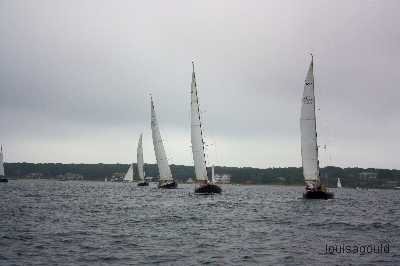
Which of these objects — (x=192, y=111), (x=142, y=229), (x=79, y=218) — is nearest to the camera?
(x=142, y=229)

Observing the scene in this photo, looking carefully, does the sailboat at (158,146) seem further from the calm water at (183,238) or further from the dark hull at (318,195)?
the calm water at (183,238)

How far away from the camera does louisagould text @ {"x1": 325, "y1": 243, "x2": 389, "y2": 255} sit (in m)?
24.4

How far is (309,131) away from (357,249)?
37.9 m

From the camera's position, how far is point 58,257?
893 inches

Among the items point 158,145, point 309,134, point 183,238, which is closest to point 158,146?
point 158,145

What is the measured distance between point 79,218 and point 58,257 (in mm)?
15522

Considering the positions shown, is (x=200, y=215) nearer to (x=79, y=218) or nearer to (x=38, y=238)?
(x=79, y=218)

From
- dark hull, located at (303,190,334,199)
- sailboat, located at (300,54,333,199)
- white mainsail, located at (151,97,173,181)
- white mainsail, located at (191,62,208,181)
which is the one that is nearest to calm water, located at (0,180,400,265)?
dark hull, located at (303,190,334,199)

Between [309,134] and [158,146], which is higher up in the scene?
[158,146]

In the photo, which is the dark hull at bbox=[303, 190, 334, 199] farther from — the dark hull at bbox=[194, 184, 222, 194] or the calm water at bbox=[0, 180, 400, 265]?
the calm water at bbox=[0, 180, 400, 265]

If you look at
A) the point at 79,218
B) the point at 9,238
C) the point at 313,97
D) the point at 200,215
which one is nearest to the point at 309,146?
the point at 313,97

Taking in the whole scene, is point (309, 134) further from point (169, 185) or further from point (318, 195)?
point (169, 185)

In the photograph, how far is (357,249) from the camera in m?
25.2

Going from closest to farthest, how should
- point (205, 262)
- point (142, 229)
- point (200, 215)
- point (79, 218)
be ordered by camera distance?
point (205, 262) → point (142, 229) → point (79, 218) → point (200, 215)
